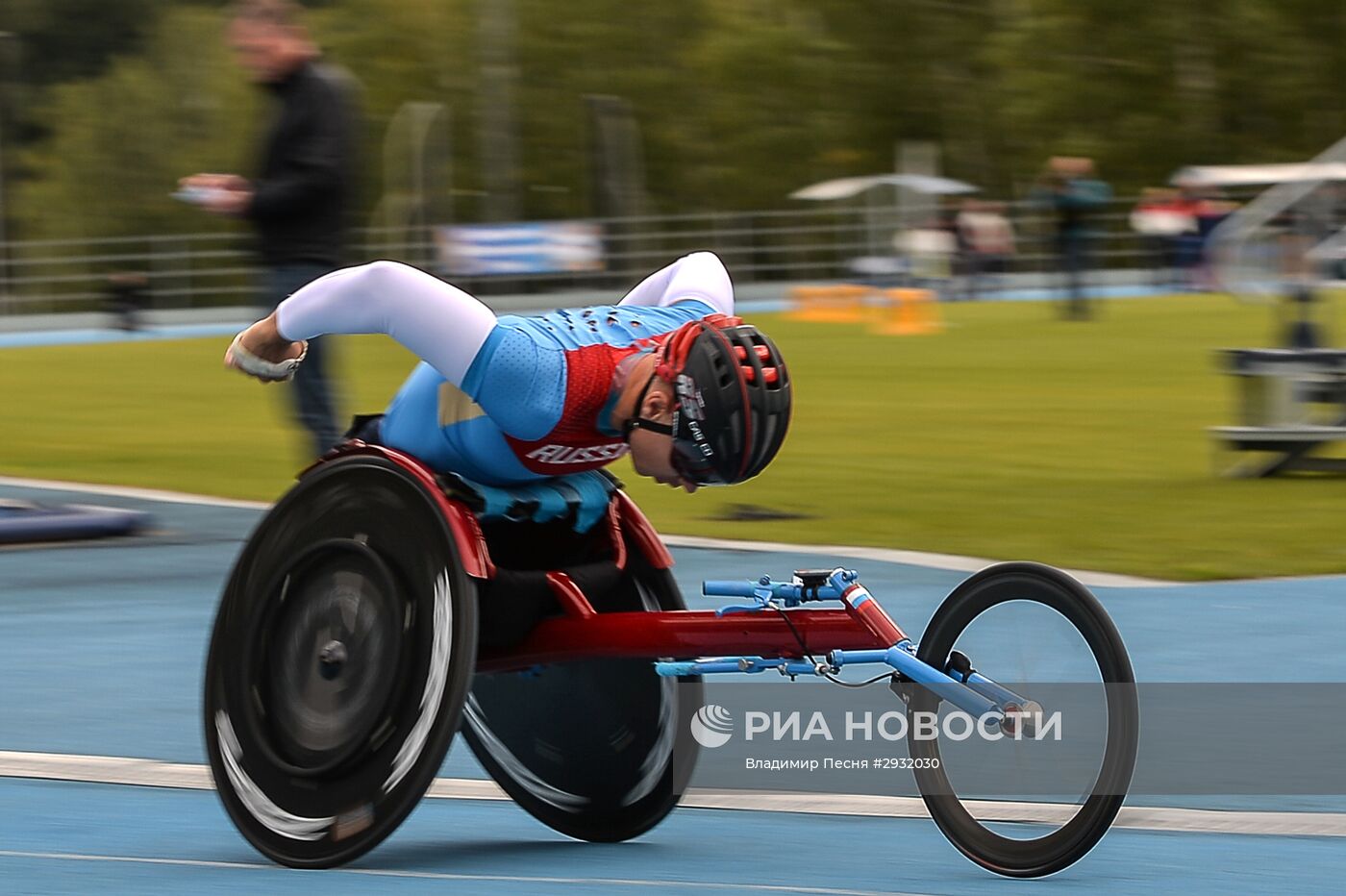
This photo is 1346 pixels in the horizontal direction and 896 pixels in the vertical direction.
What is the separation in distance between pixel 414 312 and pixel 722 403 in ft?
2.03

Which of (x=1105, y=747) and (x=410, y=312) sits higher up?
(x=410, y=312)

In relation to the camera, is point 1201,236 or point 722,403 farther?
point 1201,236

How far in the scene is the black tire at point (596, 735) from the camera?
5.33 m

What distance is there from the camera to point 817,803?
556cm

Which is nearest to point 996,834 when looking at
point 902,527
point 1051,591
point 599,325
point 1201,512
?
point 1051,591

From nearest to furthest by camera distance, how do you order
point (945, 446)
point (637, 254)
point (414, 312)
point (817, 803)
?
point (414, 312) < point (817, 803) < point (945, 446) < point (637, 254)

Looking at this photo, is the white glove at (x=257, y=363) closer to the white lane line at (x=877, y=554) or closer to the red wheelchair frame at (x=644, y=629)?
the red wheelchair frame at (x=644, y=629)

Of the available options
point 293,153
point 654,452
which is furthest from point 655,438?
point 293,153

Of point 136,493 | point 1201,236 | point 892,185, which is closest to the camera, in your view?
point 136,493

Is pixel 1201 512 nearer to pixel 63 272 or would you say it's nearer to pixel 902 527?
pixel 902 527

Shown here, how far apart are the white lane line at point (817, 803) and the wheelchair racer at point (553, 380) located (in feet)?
2.77

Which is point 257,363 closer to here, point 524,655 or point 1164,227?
point 524,655

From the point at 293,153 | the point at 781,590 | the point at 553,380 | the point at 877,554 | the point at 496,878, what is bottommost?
the point at 877,554

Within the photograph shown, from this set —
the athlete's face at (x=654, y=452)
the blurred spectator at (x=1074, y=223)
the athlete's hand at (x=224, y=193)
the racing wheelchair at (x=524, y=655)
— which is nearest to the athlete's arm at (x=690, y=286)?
the racing wheelchair at (x=524, y=655)
